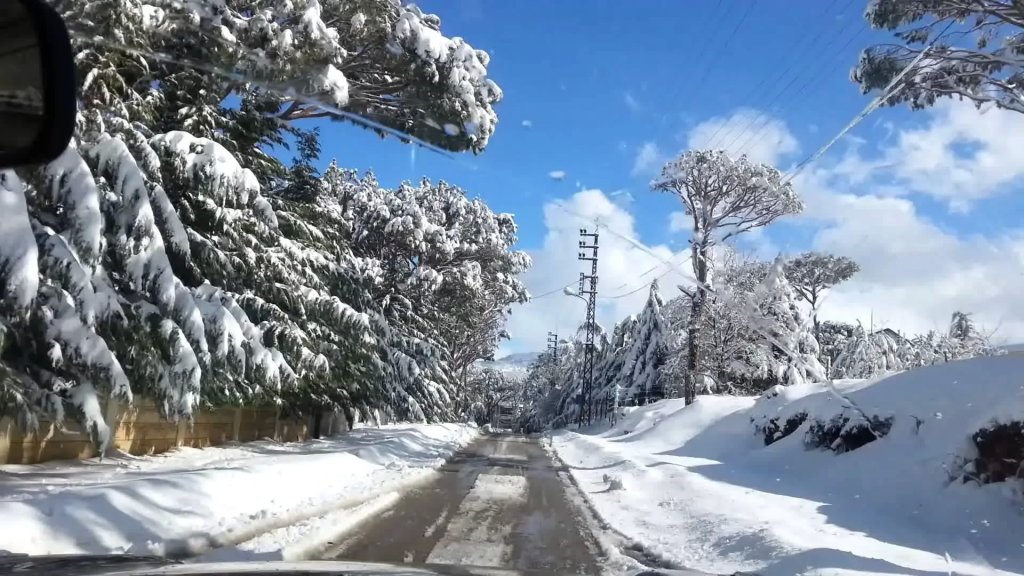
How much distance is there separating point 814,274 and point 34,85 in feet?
127

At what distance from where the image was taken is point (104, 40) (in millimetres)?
10109

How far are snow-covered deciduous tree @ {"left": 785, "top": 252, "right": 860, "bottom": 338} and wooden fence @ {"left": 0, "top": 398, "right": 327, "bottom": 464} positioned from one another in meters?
23.8

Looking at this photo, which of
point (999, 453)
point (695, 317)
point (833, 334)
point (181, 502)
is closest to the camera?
point (181, 502)

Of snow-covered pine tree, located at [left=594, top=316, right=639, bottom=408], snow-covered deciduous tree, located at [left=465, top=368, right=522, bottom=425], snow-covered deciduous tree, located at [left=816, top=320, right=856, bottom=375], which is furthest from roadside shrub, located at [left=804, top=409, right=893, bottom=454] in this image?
snow-covered deciduous tree, located at [left=465, top=368, right=522, bottom=425]

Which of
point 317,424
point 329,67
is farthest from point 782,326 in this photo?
point 329,67

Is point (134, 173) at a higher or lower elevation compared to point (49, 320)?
higher

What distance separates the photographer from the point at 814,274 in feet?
127

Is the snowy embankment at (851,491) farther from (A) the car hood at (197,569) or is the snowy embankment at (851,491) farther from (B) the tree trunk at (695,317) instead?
(B) the tree trunk at (695,317)

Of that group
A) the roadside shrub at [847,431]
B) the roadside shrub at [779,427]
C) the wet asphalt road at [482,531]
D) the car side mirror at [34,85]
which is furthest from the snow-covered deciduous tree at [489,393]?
the car side mirror at [34,85]

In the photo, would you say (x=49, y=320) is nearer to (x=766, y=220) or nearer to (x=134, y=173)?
(x=134, y=173)

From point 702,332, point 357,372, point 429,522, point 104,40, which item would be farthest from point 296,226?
point 702,332

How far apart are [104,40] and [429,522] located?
7529 millimetres

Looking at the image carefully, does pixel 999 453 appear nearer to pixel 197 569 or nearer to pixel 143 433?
pixel 197 569

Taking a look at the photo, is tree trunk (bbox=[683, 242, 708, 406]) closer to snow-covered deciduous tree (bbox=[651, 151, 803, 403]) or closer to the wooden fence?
snow-covered deciduous tree (bbox=[651, 151, 803, 403])
